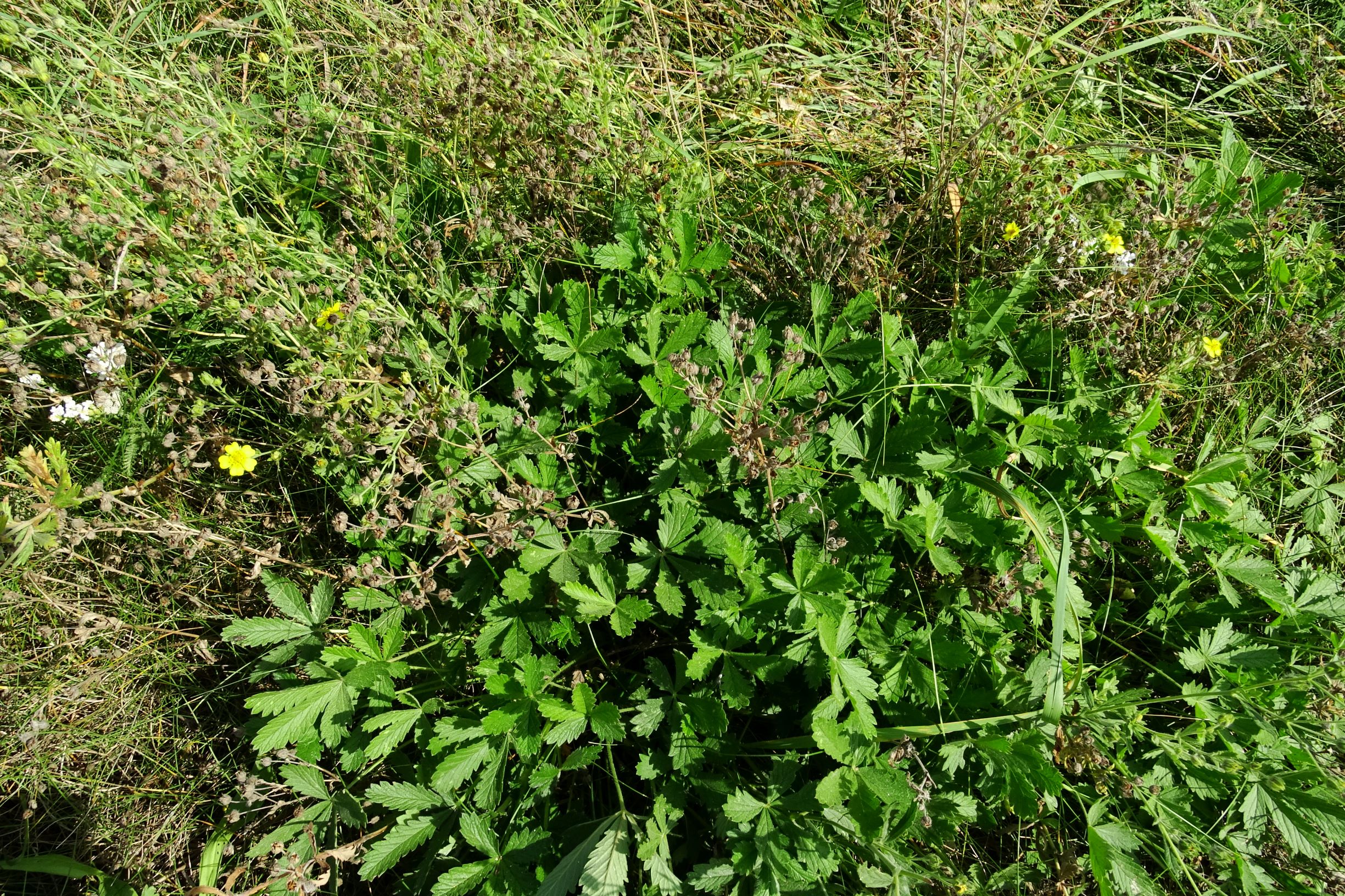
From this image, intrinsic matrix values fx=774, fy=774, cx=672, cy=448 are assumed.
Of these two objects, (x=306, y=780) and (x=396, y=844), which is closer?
(x=396, y=844)

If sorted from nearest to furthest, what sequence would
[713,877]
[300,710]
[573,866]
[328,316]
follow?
[713,877], [573,866], [300,710], [328,316]

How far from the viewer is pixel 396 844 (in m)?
2.07

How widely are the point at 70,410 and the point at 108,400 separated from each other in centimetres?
27

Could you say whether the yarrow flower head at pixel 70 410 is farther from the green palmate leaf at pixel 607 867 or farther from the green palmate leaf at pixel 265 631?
the green palmate leaf at pixel 607 867

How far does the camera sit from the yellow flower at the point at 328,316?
85.4 inches

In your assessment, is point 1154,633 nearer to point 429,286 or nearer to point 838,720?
point 838,720

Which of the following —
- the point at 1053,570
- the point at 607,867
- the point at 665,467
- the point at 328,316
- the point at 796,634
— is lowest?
the point at 607,867

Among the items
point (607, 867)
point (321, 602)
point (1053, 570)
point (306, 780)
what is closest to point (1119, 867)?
point (1053, 570)

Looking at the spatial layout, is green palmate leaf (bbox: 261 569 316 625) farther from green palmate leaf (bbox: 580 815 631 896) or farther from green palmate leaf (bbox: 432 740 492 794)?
green palmate leaf (bbox: 580 815 631 896)

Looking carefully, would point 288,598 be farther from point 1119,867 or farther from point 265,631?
point 1119,867

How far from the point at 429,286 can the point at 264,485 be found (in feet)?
2.97

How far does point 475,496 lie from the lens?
2.37 m

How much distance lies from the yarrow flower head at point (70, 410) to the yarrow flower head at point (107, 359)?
12cm

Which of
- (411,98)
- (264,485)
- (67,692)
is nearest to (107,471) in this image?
(264,485)
